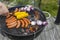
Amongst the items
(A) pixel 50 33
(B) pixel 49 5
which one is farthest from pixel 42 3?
(A) pixel 50 33

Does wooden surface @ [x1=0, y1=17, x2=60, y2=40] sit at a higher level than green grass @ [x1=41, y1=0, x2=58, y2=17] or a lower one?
lower

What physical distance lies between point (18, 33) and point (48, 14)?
2.40 ft

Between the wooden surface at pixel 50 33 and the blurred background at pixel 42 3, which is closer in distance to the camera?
the wooden surface at pixel 50 33

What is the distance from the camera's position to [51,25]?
1932mm

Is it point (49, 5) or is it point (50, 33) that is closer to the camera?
point (50, 33)

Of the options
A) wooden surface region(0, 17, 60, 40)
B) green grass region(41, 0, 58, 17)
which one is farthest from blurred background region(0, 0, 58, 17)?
wooden surface region(0, 17, 60, 40)

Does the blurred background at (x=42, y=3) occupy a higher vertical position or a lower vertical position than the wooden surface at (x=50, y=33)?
higher

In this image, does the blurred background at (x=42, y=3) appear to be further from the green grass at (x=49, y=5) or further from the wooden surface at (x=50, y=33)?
the wooden surface at (x=50, y=33)

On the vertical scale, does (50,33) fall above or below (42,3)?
below

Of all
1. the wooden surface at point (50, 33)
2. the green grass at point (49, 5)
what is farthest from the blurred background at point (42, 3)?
the wooden surface at point (50, 33)

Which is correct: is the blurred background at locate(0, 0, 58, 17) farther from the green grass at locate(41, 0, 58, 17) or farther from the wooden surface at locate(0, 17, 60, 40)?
the wooden surface at locate(0, 17, 60, 40)

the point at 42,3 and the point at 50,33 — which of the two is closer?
the point at 50,33

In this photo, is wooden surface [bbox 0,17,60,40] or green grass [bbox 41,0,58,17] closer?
wooden surface [bbox 0,17,60,40]

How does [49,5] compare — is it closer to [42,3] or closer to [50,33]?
[42,3]
